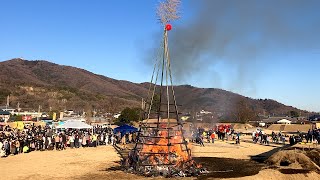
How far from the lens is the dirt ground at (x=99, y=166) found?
69.6 ft

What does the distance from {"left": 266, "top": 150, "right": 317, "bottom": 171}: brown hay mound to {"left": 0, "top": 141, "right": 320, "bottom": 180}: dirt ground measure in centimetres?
122

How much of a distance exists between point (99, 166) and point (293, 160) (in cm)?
1407

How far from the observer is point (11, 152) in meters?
32.8

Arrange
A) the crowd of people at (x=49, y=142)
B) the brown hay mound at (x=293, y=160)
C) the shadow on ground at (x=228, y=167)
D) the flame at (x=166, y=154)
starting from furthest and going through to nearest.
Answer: the crowd of people at (x=49, y=142), the flame at (x=166, y=154), the brown hay mound at (x=293, y=160), the shadow on ground at (x=228, y=167)

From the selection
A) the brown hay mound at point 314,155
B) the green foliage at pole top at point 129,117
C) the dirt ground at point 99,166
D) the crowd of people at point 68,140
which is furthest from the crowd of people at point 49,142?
the green foliage at pole top at point 129,117

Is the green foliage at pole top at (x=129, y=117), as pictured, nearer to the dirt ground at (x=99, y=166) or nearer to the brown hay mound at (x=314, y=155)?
the dirt ground at (x=99, y=166)

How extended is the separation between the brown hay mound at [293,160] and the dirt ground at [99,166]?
4.00 feet

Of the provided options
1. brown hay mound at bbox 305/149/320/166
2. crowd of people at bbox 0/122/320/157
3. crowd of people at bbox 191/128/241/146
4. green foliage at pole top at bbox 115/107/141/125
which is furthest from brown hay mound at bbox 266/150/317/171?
green foliage at pole top at bbox 115/107/141/125

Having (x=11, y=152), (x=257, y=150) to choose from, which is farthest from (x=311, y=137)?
(x=11, y=152)

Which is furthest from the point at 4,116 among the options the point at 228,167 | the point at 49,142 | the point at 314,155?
the point at 314,155

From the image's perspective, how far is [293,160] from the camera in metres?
23.4

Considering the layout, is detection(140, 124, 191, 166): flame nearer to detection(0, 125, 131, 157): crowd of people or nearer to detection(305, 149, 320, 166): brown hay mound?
detection(305, 149, 320, 166): brown hay mound

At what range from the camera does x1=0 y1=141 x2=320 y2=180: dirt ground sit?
69.6 feet

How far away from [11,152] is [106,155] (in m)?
9.32
